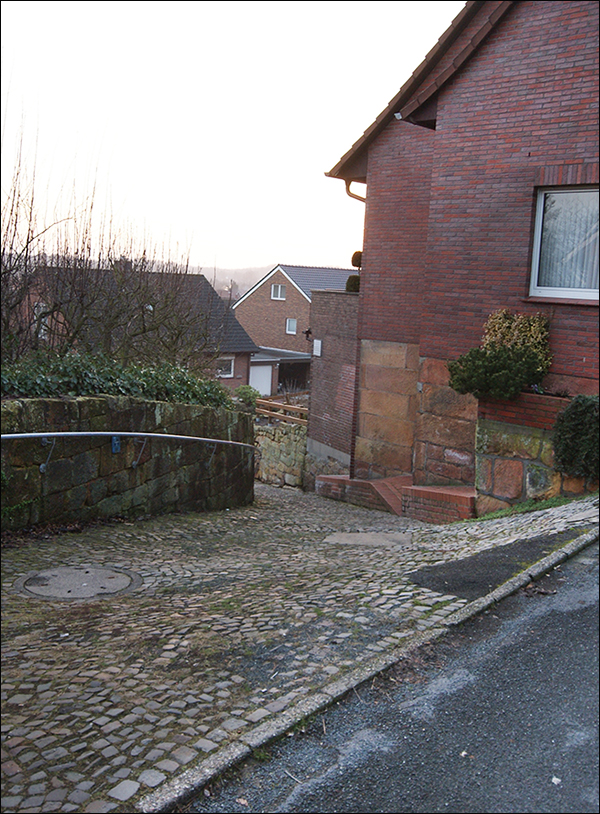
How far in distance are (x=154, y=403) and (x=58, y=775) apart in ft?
17.9

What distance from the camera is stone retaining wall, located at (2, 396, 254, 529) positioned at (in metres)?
6.25

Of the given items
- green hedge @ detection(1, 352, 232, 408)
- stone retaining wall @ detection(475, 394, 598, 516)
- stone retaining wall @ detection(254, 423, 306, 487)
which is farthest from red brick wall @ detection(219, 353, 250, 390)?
stone retaining wall @ detection(475, 394, 598, 516)

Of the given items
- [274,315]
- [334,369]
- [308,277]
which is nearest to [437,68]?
[334,369]

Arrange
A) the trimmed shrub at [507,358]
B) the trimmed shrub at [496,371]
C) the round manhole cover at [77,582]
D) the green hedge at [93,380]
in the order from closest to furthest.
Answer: the round manhole cover at [77,582]
the trimmed shrub at [507,358]
the trimmed shrub at [496,371]
the green hedge at [93,380]

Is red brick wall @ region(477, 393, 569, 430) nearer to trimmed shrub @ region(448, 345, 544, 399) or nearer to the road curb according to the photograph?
trimmed shrub @ region(448, 345, 544, 399)

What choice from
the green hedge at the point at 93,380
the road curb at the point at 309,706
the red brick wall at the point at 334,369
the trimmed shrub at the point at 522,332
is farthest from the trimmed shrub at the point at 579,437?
the red brick wall at the point at 334,369

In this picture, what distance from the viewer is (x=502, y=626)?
4059mm

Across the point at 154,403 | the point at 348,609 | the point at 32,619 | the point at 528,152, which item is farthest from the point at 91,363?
the point at 528,152

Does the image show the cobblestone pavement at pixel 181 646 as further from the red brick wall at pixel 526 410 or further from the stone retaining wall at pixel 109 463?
the red brick wall at pixel 526 410

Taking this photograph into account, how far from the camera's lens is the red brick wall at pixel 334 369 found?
13.8m

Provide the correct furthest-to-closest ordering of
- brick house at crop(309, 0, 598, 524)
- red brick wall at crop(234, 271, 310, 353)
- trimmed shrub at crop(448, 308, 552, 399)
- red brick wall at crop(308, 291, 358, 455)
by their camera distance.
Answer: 1. red brick wall at crop(234, 271, 310, 353)
2. red brick wall at crop(308, 291, 358, 455)
3. trimmed shrub at crop(448, 308, 552, 399)
4. brick house at crop(309, 0, 598, 524)

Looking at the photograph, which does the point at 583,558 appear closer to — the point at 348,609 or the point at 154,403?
the point at 348,609

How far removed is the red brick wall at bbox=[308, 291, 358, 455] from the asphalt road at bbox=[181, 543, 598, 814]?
9727 millimetres

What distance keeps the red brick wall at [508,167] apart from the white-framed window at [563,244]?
12 cm
